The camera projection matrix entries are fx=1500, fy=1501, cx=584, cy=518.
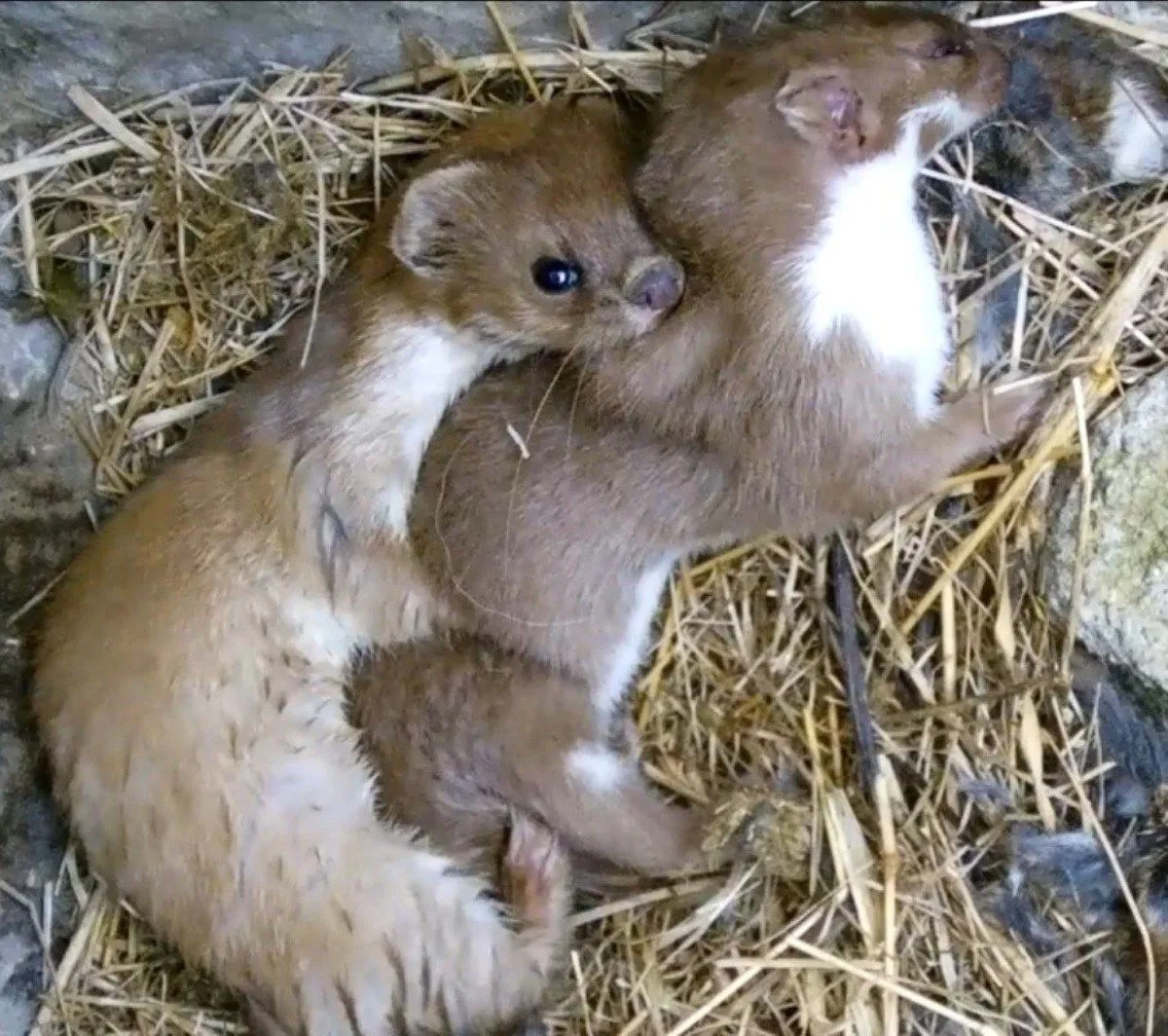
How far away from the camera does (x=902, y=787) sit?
259cm

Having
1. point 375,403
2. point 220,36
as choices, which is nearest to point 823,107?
point 375,403

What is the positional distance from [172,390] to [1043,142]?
154 centimetres

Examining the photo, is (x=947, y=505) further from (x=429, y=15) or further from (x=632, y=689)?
(x=429, y=15)

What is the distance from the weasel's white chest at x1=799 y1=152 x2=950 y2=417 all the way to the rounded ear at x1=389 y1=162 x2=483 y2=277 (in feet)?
1.76

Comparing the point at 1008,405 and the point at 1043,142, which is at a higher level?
the point at 1043,142

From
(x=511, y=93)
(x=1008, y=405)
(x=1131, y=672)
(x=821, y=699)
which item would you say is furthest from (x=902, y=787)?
(x=511, y=93)

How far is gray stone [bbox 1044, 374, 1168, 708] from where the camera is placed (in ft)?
7.85

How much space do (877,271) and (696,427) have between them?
36cm

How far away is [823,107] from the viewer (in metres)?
2.16

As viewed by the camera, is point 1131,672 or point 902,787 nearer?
point 1131,672

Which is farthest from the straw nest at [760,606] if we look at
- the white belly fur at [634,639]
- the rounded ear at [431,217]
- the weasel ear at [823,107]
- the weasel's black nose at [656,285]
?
the weasel's black nose at [656,285]

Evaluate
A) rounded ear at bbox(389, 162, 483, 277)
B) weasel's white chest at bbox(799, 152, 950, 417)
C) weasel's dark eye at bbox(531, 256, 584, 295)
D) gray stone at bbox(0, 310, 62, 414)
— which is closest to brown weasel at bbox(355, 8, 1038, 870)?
weasel's white chest at bbox(799, 152, 950, 417)

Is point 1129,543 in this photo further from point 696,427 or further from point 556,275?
point 556,275

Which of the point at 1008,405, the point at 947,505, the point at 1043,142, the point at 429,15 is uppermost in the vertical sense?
the point at 429,15
